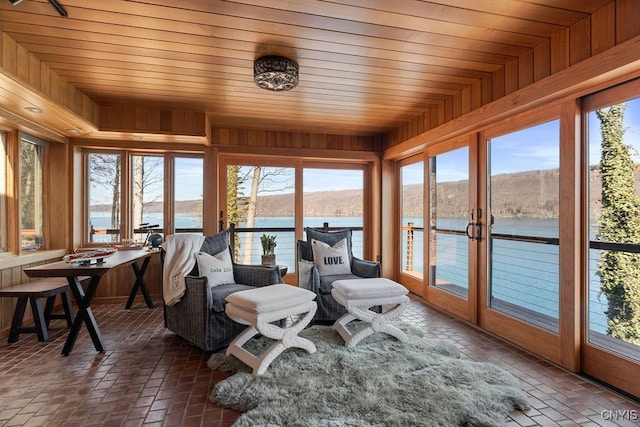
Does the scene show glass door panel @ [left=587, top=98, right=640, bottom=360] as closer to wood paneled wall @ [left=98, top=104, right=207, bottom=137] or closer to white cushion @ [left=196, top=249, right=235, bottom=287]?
white cushion @ [left=196, top=249, right=235, bottom=287]

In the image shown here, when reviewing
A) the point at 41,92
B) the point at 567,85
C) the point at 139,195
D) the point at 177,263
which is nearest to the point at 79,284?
the point at 177,263

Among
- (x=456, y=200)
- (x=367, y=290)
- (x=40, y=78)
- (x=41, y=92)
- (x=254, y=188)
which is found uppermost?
(x=40, y=78)

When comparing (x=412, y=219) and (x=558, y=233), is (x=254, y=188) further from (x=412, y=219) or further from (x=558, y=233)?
(x=558, y=233)

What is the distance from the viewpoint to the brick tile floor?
1.85 metres

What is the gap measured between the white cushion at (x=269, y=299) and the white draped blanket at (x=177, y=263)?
65cm

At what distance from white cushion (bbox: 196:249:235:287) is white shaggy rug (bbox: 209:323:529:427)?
0.70 m

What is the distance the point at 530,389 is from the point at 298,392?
1.52m

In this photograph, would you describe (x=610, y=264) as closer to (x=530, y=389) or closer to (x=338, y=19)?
(x=530, y=389)

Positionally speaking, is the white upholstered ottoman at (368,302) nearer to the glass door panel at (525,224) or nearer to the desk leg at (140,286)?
the glass door panel at (525,224)

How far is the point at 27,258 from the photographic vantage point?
11.1 feet

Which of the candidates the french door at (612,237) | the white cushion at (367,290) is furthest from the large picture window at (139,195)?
the french door at (612,237)

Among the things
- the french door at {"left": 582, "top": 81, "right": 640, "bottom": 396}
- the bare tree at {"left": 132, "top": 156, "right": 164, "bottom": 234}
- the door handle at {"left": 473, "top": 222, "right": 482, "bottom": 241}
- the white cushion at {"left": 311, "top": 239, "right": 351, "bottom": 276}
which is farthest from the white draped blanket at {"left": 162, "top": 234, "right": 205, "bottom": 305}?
the french door at {"left": 582, "top": 81, "right": 640, "bottom": 396}

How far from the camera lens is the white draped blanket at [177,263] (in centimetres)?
289

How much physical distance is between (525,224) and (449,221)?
1.09m
